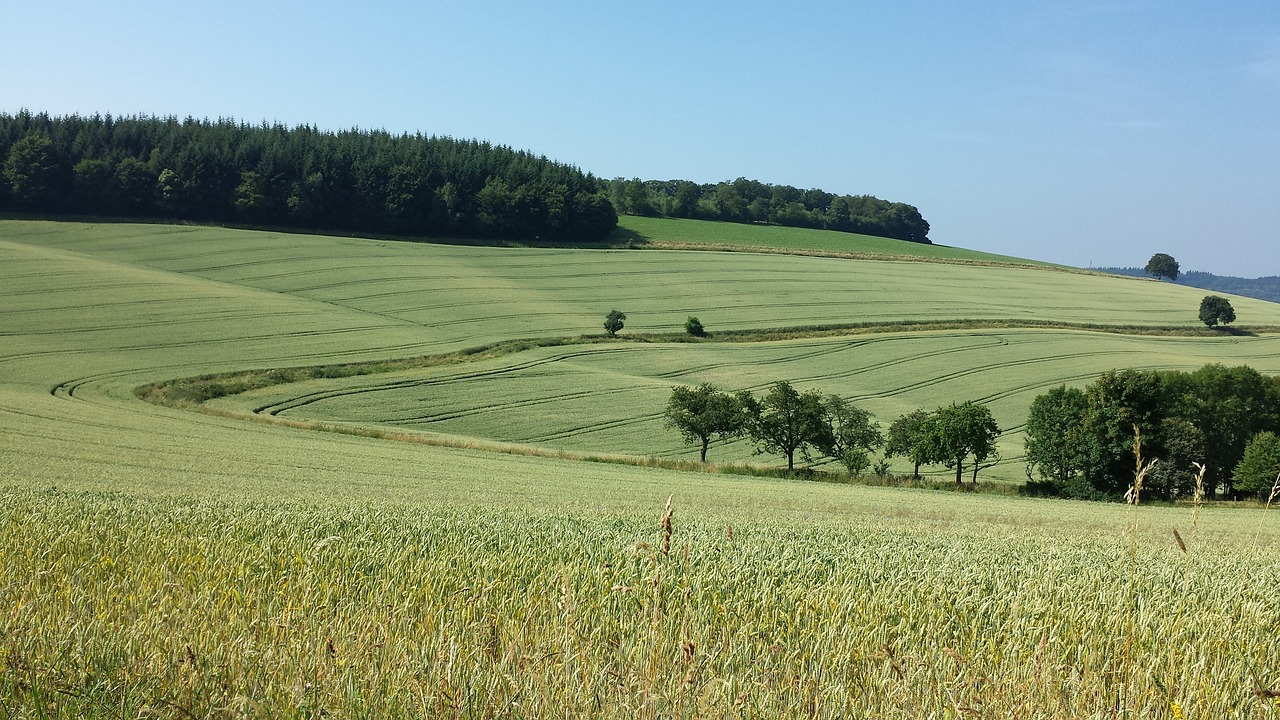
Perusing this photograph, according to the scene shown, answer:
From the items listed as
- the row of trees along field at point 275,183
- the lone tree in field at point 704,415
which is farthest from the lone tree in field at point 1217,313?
the row of trees along field at point 275,183

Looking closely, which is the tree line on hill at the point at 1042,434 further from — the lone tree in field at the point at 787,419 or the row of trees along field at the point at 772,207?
the row of trees along field at the point at 772,207

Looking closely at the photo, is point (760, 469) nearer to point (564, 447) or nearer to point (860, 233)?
point (564, 447)

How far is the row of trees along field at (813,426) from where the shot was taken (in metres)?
43.0

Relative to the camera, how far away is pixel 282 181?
→ 101 m

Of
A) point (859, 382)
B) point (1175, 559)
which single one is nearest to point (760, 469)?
point (859, 382)

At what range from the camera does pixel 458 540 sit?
686 centimetres

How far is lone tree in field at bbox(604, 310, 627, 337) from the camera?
225 feet

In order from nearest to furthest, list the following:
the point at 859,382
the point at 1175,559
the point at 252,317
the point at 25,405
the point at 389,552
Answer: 1. the point at 389,552
2. the point at 1175,559
3. the point at 25,405
4. the point at 859,382
5. the point at 252,317

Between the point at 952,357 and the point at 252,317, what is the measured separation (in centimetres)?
5183

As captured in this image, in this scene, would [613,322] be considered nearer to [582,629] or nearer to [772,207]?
[582,629]

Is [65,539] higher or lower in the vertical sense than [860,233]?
lower

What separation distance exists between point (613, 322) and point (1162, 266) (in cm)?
10442

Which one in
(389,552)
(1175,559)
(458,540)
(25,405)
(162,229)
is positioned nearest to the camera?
(389,552)

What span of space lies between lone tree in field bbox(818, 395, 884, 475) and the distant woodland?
66.9 metres
